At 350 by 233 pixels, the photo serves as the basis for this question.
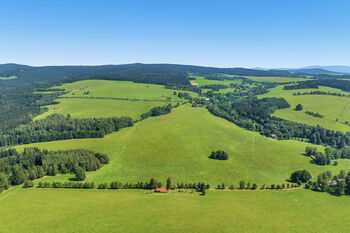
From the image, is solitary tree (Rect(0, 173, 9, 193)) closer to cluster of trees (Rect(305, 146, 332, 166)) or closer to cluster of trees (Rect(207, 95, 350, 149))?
cluster of trees (Rect(305, 146, 332, 166))

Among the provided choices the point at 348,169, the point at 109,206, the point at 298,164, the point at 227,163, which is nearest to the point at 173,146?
the point at 227,163

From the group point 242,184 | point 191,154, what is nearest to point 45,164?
point 191,154

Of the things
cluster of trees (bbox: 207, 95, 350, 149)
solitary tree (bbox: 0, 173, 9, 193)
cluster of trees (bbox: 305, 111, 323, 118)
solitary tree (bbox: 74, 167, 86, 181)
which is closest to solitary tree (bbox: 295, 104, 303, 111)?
cluster of trees (bbox: 305, 111, 323, 118)

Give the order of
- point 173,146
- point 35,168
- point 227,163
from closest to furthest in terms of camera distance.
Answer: point 35,168 < point 227,163 < point 173,146

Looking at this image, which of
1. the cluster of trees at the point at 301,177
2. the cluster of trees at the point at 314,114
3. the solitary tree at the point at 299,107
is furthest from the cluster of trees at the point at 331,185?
the solitary tree at the point at 299,107

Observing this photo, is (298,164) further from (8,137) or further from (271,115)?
(8,137)

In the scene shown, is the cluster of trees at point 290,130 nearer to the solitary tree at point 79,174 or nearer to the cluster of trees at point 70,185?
the cluster of trees at point 70,185
